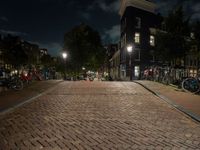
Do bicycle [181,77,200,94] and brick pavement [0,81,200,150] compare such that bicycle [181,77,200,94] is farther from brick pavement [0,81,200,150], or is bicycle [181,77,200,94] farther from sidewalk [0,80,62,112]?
sidewalk [0,80,62,112]

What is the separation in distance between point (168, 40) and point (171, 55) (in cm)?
194

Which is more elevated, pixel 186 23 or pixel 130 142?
pixel 186 23

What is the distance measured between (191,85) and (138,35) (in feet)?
109

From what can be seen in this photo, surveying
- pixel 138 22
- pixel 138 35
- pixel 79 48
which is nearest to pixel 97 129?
pixel 138 35

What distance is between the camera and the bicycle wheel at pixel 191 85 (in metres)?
16.8

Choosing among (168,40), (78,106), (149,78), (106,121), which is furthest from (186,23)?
A: (106,121)

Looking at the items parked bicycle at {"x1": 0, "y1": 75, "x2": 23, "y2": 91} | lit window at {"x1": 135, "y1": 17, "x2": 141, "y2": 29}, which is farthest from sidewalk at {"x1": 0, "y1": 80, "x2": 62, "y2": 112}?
lit window at {"x1": 135, "y1": 17, "x2": 141, "y2": 29}

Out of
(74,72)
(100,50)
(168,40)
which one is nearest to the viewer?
(168,40)

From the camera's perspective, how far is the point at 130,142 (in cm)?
620

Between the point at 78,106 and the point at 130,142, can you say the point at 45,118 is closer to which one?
the point at 78,106

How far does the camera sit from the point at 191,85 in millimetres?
17125

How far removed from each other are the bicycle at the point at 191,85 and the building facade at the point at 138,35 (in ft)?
98.6

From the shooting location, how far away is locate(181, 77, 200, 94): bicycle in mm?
16797

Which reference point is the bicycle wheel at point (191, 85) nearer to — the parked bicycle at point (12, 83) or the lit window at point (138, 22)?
the parked bicycle at point (12, 83)
